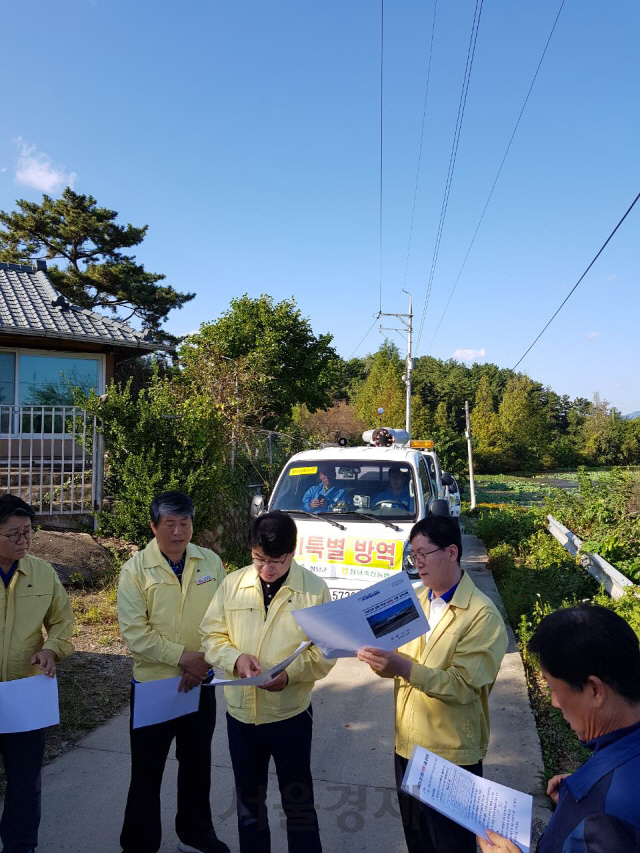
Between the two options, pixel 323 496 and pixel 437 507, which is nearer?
pixel 437 507

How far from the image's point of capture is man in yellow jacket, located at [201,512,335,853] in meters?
2.62

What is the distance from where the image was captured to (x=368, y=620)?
2.22 meters

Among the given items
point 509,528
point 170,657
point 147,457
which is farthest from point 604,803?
point 509,528

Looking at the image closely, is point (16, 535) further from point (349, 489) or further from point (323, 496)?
point (349, 489)

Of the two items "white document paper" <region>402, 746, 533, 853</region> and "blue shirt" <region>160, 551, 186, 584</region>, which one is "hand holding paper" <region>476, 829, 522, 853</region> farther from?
"blue shirt" <region>160, 551, 186, 584</region>

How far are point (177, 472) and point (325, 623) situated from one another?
6.54m

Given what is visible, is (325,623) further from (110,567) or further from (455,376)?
(455,376)

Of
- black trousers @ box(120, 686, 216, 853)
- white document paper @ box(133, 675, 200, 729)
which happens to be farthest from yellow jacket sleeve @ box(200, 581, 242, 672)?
black trousers @ box(120, 686, 216, 853)

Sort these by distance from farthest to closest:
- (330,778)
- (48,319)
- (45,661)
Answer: (48,319), (330,778), (45,661)

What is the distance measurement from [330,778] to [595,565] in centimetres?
530

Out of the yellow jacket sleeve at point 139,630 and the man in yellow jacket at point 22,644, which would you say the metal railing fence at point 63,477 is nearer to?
the man in yellow jacket at point 22,644

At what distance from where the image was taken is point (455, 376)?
244 ft

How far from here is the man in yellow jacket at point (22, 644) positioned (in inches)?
109

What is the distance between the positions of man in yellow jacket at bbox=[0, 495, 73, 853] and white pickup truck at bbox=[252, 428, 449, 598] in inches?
130
